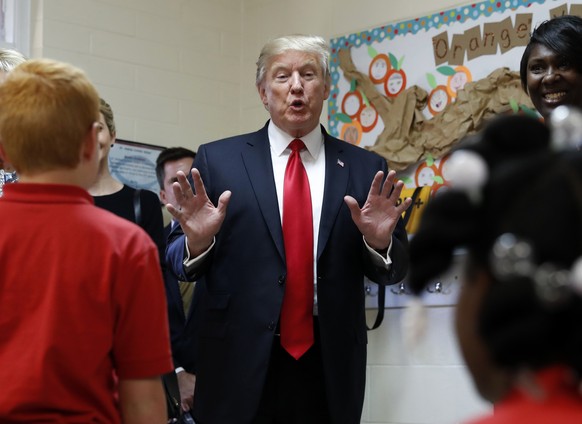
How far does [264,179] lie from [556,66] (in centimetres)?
88

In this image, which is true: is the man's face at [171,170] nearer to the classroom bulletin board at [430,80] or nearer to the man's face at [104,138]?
the classroom bulletin board at [430,80]

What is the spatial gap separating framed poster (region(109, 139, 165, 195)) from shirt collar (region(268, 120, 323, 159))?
1800 mm

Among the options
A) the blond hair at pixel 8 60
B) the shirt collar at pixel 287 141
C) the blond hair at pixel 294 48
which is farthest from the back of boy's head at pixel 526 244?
the blond hair at pixel 294 48

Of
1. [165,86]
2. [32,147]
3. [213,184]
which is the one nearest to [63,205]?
[32,147]

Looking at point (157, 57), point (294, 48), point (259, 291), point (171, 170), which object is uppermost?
point (157, 57)

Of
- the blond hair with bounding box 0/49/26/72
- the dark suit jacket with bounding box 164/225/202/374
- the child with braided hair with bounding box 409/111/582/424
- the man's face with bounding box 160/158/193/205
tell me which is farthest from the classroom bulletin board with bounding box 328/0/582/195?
the child with braided hair with bounding box 409/111/582/424

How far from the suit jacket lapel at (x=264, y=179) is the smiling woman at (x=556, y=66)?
2.55 feet

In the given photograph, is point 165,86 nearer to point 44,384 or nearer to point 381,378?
point 381,378

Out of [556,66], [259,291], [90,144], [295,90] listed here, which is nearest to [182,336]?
[259,291]

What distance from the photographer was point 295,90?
304 centimetres

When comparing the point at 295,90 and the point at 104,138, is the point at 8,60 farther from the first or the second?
the point at 295,90

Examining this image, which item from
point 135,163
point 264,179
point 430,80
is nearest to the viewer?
point 264,179

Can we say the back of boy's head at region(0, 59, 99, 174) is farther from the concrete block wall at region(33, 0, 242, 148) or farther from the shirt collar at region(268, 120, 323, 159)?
the concrete block wall at region(33, 0, 242, 148)

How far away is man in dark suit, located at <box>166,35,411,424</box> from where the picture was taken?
2.73 meters
